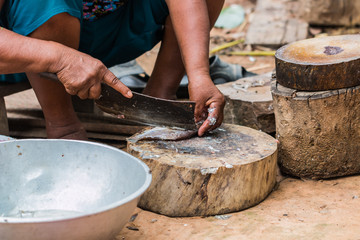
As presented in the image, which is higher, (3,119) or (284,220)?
(3,119)

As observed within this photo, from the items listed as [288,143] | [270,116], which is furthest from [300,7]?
[288,143]


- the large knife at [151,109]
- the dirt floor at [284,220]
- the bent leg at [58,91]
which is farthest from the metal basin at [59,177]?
the bent leg at [58,91]

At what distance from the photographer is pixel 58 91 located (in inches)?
89.3

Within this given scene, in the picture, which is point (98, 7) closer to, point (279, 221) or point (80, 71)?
point (80, 71)

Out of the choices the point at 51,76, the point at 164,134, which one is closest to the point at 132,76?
the point at 164,134

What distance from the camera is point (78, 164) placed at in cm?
180

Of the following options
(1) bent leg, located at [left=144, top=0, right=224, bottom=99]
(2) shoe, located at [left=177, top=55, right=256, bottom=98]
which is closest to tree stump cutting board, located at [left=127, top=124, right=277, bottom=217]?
(1) bent leg, located at [left=144, top=0, right=224, bottom=99]

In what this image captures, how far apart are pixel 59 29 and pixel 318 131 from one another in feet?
3.86

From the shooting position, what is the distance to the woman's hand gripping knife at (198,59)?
2.15m

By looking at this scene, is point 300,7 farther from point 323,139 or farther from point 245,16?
point 323,139

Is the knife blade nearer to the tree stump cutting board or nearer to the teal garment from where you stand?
the tree stump cutting board

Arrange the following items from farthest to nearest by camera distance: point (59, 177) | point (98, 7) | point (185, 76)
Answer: point (185, 76) → point (98, 7) → point (59, 177)

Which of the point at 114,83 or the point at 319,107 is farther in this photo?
the point at 319,107

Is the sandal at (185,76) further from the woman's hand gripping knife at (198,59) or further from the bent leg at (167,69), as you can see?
the woman's hand gripping knife at (198,59)
